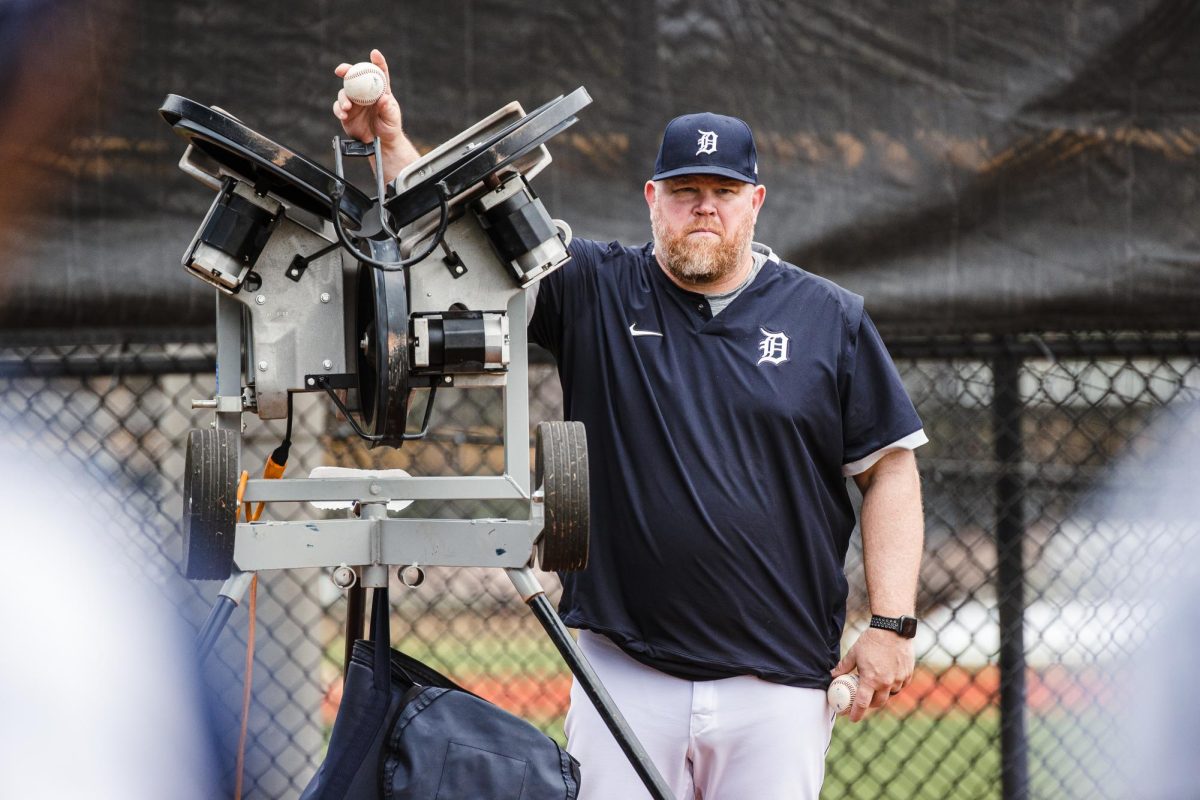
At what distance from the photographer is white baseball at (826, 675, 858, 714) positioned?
7.29ft

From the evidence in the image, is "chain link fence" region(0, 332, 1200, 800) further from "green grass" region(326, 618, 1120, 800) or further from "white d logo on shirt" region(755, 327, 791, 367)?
"white d logo on shirt" region(755, 327, 791, 367)

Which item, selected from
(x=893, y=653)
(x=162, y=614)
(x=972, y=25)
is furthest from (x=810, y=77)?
(x=162, y=614)

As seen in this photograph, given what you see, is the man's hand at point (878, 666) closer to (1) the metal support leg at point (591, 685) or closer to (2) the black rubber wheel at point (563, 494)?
(1) the metal support leg at point (591, 685)

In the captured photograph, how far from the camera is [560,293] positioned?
2330 millimetres

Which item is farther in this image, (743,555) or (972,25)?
(972,25)

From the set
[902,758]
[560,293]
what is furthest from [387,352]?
[902,758]

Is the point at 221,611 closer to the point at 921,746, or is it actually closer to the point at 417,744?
the point at 417,744

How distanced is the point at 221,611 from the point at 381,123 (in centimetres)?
81

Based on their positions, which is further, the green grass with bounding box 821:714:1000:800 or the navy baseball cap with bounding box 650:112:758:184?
the green grass with bounding box 821:714:1000:800

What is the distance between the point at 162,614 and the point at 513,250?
57.1 inches

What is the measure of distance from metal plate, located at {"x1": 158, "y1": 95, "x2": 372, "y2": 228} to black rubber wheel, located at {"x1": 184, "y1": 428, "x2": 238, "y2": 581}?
0.36 m

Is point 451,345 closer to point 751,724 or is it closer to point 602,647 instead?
point 602,647

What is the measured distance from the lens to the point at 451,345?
5.92 feet

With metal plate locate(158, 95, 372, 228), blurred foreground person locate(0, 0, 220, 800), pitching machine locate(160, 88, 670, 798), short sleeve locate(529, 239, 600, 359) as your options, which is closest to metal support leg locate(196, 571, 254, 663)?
pitching machine locate(160, 88, 670, 798)
